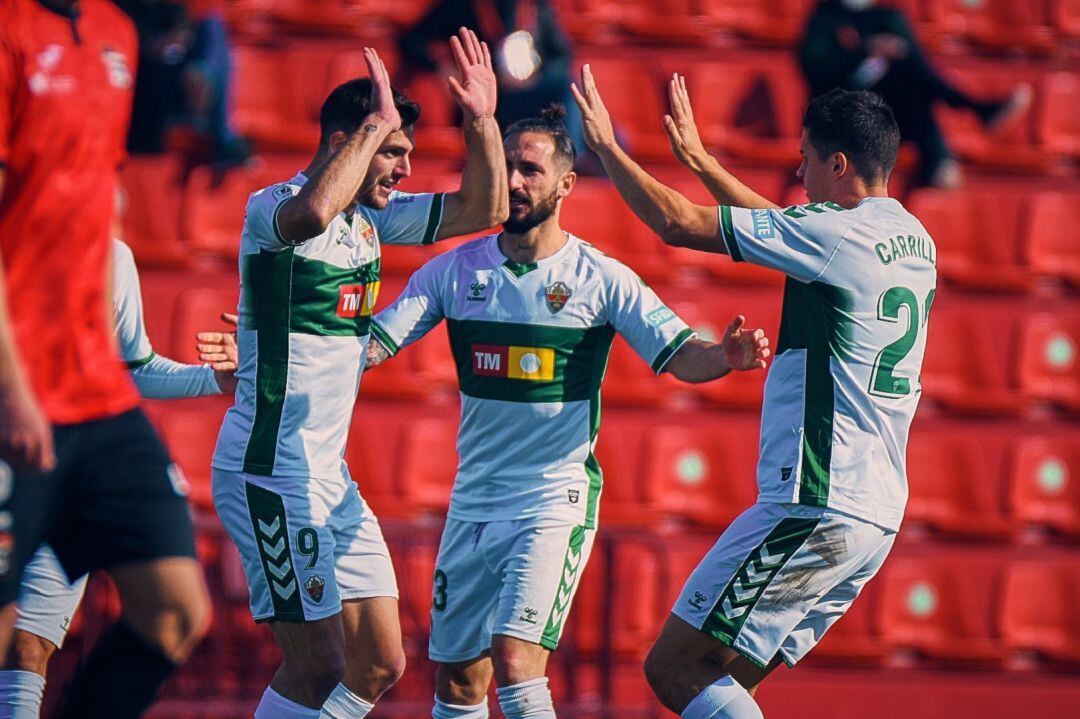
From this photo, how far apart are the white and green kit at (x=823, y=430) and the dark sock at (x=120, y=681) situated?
5.61 ft

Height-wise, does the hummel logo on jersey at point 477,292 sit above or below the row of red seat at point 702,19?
below

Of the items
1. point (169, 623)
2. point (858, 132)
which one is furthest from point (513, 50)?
point (169, 623)

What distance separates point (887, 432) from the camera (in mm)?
4332

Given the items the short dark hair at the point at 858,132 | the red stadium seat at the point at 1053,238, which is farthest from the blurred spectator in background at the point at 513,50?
the short dark hair at the point at 858,132

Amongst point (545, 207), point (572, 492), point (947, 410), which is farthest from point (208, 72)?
point (947, 410)

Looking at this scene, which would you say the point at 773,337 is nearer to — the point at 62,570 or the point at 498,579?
the point at 498,579

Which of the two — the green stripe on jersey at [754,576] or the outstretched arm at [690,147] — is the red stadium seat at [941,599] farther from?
the green stripe on jersey at [754,576]

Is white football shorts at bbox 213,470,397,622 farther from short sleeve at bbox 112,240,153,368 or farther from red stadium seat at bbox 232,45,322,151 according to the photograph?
red stadium seat at bbox 232,45,322,151

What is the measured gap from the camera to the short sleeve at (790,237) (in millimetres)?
4254

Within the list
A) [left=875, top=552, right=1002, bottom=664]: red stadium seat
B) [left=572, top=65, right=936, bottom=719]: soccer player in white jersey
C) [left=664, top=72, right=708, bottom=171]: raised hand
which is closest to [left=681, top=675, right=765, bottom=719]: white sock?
[left=572, top=65, right=936, bottom=719]: soccer player in white jersey

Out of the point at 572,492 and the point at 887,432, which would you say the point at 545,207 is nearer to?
the point at 572,492

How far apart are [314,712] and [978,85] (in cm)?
660

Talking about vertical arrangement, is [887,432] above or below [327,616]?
above

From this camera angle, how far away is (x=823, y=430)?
4262 mm
